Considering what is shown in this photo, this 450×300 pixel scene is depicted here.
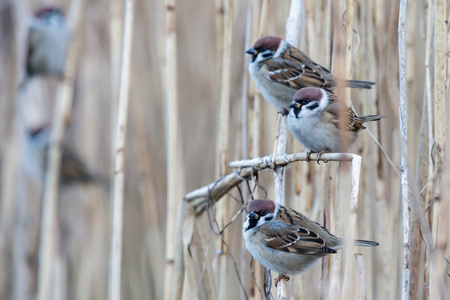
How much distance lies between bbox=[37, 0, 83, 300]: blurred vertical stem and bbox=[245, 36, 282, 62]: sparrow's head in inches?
35.3

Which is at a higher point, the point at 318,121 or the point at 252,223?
the point at 318,121

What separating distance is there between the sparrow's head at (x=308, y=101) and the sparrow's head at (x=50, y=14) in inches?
94.2

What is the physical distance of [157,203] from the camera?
10.1ft

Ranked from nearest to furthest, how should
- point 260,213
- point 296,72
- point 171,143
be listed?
1. point 260,213
2. point 171,143
3. point 296,72

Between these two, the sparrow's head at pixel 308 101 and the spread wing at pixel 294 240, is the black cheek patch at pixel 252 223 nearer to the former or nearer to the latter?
the spread wing at pixel 294 240

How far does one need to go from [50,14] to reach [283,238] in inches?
117

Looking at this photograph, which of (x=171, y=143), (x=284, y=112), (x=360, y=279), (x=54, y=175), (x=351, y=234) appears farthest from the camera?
(x=54, y=175)

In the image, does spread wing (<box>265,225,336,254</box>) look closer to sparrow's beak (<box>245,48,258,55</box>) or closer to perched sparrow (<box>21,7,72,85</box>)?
sparrow's beak (<box>245,48,258,55</box>)

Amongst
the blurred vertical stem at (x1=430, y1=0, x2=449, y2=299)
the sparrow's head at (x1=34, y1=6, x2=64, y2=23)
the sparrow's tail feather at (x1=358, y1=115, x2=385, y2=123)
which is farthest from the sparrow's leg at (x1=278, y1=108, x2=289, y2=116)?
the sparrow's head at (x1=34, y1=6, x2=64, y2=23)

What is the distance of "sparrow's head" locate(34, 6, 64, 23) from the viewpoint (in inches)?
155

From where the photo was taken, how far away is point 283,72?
8.11ft

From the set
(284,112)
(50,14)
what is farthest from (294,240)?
(50,14)

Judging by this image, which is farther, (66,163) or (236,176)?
(66,163)

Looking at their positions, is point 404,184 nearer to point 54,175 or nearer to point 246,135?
point 246,135
